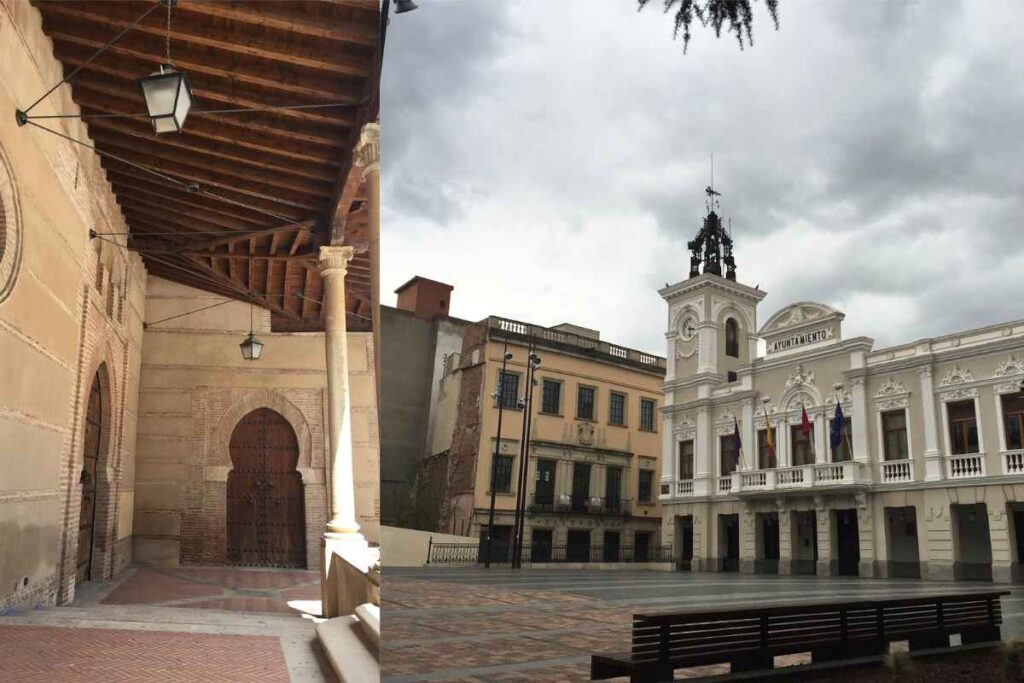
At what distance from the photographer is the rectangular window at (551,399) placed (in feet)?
4.03

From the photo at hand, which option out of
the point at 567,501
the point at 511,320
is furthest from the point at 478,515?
the point at 511,320

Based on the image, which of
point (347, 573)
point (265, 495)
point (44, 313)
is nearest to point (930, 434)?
point (347, 573)

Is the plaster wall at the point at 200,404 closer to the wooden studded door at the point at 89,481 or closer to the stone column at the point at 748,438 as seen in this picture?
the wooden studded door at the point at 89,481

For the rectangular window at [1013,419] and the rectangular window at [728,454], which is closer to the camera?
the rectangular window at [1013,419]

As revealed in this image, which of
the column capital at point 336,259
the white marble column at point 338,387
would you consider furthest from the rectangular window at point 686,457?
the column capital at point 336,259

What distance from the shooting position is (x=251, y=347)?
396 inches

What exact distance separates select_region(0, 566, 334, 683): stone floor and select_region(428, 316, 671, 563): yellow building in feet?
11.9

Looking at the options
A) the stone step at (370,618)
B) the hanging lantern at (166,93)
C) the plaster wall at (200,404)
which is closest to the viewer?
the stone step at (370,618)

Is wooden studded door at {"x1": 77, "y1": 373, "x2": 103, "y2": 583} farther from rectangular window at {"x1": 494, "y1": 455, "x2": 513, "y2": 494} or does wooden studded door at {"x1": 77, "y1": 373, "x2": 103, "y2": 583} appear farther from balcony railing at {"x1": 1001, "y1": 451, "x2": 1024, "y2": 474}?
balcony railing at {"x1": 1001, "y1": 451, "x2": 1024, "y2": 474}

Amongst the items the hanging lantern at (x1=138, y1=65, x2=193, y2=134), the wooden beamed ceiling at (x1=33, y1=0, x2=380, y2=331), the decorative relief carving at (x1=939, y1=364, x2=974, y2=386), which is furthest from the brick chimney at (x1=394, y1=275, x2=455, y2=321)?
the hanging lantern at (x1=138, y1=65, x2=193, y2=134)

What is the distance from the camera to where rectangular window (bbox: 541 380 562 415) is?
123 cm

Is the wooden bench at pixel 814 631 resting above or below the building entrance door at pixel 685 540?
below

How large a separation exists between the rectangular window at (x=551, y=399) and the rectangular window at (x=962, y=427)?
53 cm

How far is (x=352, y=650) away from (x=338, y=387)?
218 centimetres
